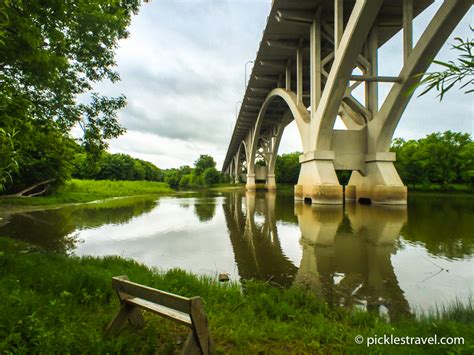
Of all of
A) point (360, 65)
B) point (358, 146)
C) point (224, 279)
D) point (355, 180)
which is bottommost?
point (224, 279)

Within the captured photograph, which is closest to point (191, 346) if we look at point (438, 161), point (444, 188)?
point (438, 161)

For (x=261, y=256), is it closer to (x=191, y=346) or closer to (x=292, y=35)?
(x=191, y=346)

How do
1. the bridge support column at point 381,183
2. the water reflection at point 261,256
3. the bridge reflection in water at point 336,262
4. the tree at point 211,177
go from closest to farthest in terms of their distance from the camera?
the bridge reflection in water at point 336,262, the water reflection at point 261,256, the bridge support column at point 381,183, the tree at point 211,177

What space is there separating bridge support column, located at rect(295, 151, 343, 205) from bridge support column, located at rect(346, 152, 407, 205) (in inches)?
103

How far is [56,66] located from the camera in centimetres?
413

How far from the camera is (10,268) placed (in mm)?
3934

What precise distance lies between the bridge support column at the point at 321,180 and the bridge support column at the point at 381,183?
2619mm

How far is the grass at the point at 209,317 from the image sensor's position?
6.91 feet

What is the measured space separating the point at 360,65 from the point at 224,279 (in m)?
20.5

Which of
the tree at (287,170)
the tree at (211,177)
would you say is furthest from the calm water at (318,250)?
the tree at (211,177)

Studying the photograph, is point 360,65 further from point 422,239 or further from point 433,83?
point 433,83

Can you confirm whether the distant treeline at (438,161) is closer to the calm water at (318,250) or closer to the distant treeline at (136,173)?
the calm water at (318,250)

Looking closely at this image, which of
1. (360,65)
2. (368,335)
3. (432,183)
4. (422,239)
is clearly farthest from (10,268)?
(432,183)

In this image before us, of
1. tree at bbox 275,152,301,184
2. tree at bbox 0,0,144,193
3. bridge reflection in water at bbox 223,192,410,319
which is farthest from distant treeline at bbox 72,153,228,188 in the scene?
bridge reflection in water at bbox 223,192,410,319
